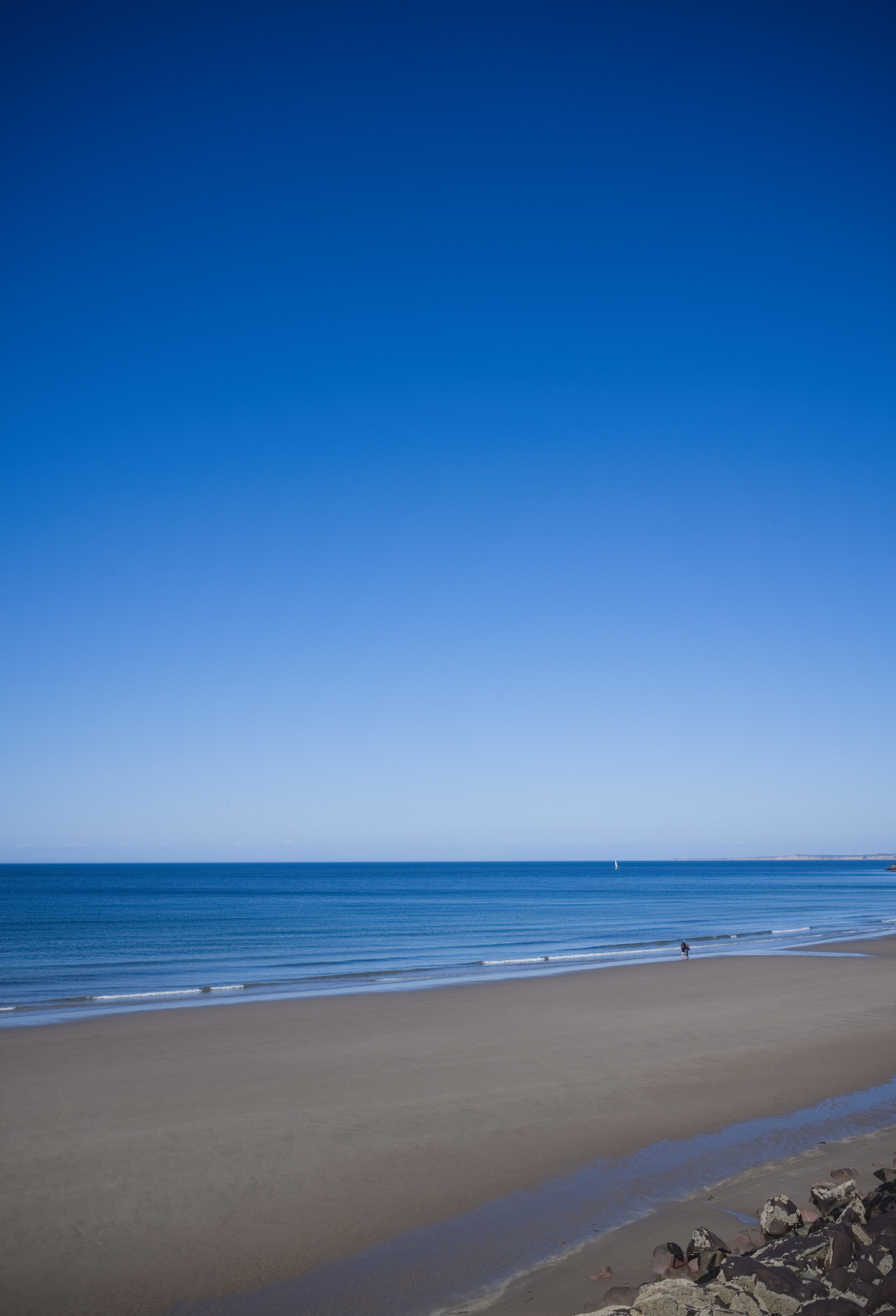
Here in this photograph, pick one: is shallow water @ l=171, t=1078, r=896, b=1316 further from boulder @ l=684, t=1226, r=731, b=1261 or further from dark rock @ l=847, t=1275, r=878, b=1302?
dark rock @ l=847, t=1275, r=878, b=1302

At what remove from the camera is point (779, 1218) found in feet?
22.3

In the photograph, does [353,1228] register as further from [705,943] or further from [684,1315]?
[705,943]

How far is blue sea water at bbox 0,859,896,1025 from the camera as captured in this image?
25703 mm

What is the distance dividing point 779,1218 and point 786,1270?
1.19m

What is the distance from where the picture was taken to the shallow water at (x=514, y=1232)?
6.66m

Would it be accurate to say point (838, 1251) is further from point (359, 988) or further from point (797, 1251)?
point (359, 988)

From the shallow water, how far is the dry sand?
310mm

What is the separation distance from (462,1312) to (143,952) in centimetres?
3352

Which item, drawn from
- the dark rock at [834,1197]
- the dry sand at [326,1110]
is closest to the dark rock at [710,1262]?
the dark rock at [834,1197]

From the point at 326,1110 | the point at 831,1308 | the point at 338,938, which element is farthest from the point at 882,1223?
the point at 338,938

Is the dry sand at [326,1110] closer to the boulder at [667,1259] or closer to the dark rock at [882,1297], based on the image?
the boulder at [667,1259]

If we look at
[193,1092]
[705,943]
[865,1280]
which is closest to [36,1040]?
[193,1092]

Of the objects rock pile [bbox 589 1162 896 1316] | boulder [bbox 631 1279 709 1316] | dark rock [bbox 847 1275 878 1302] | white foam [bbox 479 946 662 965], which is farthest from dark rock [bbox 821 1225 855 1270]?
white foam [bbox 479 946 662 965]

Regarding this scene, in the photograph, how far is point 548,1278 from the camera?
684 cm
